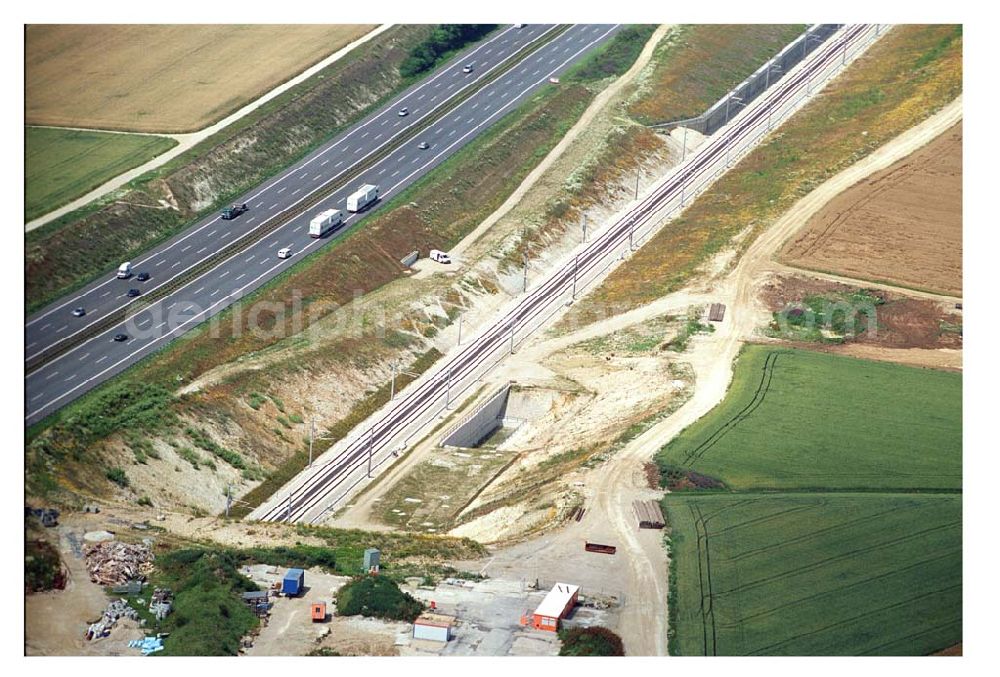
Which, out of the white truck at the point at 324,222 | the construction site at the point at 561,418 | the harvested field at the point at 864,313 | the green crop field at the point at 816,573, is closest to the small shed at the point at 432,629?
the construction site at the point at 561,418

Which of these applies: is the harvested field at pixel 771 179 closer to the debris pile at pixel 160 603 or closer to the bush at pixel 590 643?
the bush at pixel 590 643

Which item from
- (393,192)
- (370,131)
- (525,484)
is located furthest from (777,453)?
Result: (370,131)

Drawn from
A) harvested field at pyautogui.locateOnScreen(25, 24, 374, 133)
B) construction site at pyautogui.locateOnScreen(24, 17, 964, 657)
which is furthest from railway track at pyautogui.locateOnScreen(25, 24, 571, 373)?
harvested field at pyautogui.locateOnScreen(25, 24, 374, 133)

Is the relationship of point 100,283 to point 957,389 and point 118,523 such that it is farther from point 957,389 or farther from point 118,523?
point 957,389

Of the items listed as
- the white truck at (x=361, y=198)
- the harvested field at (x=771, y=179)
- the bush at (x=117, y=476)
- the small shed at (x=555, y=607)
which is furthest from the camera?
the white truck at (x=361, y=198)

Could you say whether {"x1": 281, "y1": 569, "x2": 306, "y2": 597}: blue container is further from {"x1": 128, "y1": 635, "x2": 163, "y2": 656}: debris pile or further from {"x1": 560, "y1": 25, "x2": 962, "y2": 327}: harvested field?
{"x1": 560, "y1": 25, "x2": 962, "y2": 327}: harvested field

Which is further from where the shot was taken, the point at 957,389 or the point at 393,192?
the point at 393,192

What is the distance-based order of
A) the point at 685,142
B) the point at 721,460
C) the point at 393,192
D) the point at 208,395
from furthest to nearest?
the point at 685,142 < the point at 393,192 < the point at 208,395 < the point at 721,460
